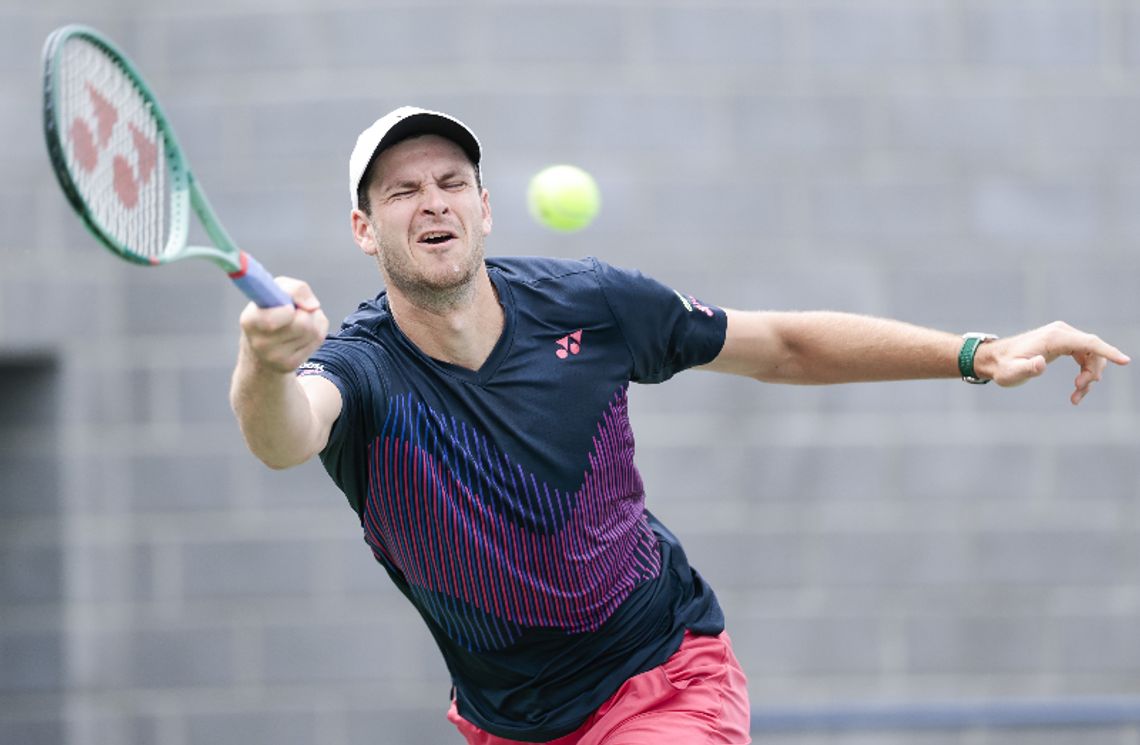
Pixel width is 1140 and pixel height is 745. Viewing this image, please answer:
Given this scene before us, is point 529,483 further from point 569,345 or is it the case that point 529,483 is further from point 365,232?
point 365,232

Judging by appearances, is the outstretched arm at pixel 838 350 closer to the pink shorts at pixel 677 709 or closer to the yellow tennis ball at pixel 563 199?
the pink shorts at pixel 677 709

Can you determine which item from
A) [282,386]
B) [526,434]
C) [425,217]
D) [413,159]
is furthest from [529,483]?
[282,386]

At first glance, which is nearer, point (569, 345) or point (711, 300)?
point (569, 345)

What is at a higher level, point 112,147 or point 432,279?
point 112,147

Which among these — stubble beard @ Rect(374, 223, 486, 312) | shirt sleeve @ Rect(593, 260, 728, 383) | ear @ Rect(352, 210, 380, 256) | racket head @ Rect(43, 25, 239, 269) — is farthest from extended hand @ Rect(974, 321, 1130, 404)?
racket head @ Rect(43, 25, 239, 269)

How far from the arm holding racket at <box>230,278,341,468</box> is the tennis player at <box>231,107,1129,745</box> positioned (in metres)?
0.14

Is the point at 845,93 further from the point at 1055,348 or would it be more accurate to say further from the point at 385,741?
the point at 385,741

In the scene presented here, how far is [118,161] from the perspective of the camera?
9.87 feet

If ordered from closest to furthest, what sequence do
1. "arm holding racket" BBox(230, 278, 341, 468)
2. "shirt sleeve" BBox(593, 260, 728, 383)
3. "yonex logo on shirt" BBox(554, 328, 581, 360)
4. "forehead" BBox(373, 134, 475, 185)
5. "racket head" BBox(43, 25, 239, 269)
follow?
"racket head" BBox(43, 25, 239, 269) < "arm holding racket" BBox(230, 278, 341, 468) < "forehead" BBox(373, 134, 475, 185) < "yonex logo on shirt" BBox(554, 328, 581, 360) < "shirt sleeve" BBox(593, 260, 728, 383)

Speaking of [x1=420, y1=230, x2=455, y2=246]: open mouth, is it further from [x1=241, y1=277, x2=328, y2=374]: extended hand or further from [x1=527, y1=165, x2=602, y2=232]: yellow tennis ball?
[x1=527, y1=165, x2=602, y2=232]: yellow tennis ball

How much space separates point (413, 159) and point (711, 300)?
2464mm

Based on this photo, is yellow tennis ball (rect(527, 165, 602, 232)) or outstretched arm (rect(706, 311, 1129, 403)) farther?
yellow tennis ball (rect(527, 165, 602, 232))

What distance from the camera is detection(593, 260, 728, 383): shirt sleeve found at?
4.00 metres

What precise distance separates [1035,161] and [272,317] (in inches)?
162
